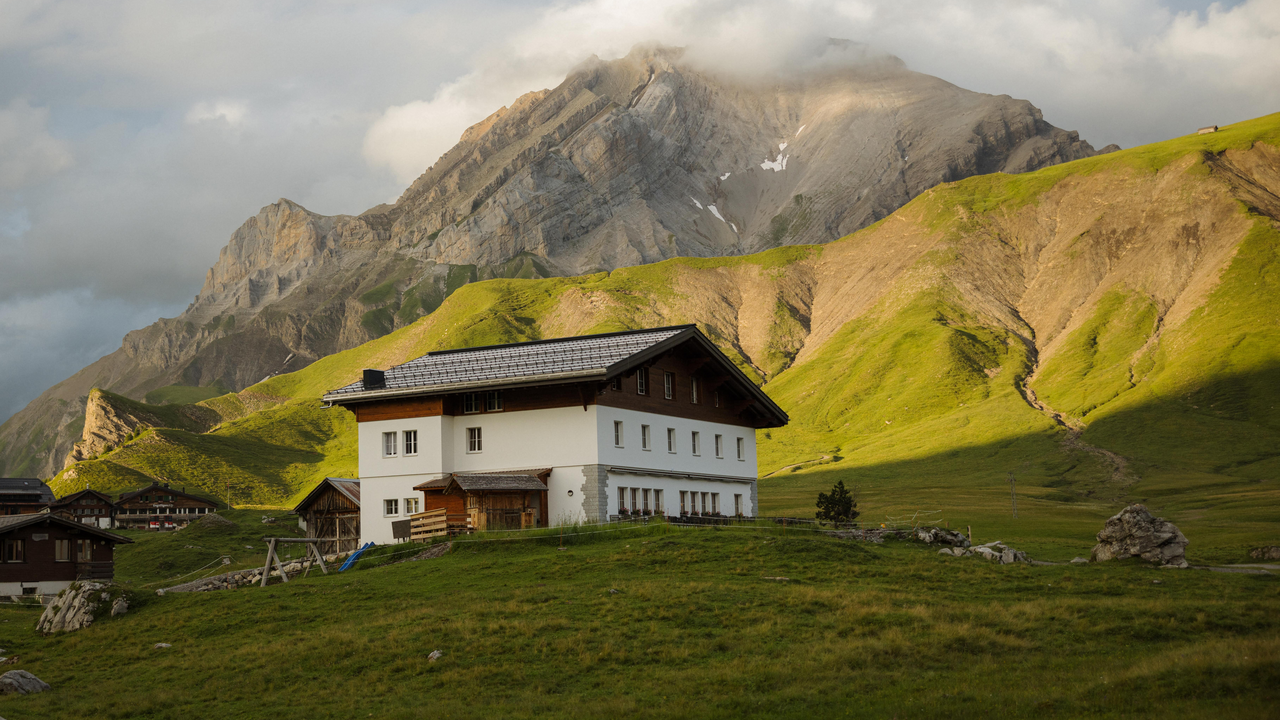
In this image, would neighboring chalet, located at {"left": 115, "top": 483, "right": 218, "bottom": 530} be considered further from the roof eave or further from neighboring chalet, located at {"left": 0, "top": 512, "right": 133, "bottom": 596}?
the roof eave

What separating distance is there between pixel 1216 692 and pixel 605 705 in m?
11.5

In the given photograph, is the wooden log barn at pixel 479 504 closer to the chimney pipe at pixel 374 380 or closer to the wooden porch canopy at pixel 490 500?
the wooden porch canopy at pixel 490 500

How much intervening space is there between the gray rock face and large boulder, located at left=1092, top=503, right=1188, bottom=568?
33246 millimetres

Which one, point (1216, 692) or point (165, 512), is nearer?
point (1216, 692)

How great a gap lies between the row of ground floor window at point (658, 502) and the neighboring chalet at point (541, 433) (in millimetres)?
79

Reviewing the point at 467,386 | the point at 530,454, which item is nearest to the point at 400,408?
the point at 467,386

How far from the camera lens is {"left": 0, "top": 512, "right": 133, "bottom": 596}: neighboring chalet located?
2474 inches

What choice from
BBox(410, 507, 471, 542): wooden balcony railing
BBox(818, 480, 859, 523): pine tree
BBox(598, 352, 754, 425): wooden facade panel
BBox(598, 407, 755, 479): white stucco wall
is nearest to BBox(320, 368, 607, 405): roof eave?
BBox(598, 352, 754, 425): wooden facade panel

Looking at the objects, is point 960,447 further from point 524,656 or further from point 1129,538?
point 524,656

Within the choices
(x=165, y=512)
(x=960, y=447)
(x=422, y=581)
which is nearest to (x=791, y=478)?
(x=960, y=447)

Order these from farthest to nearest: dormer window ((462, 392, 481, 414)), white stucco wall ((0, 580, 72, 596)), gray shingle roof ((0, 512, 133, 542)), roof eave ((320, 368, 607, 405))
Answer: gray shingle roof ((0, 512, 133, 542)) < white stucco wall ((0, 580, 72, 596)) < dormer window ((462, 392, 481, 414)) < roof eave ((320, 368, 607, 405))

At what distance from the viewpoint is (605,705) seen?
20.4 metres

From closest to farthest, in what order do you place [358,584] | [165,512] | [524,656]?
[524,656], [358,584], [165,512]

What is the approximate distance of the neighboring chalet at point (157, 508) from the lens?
13175 centimetres
